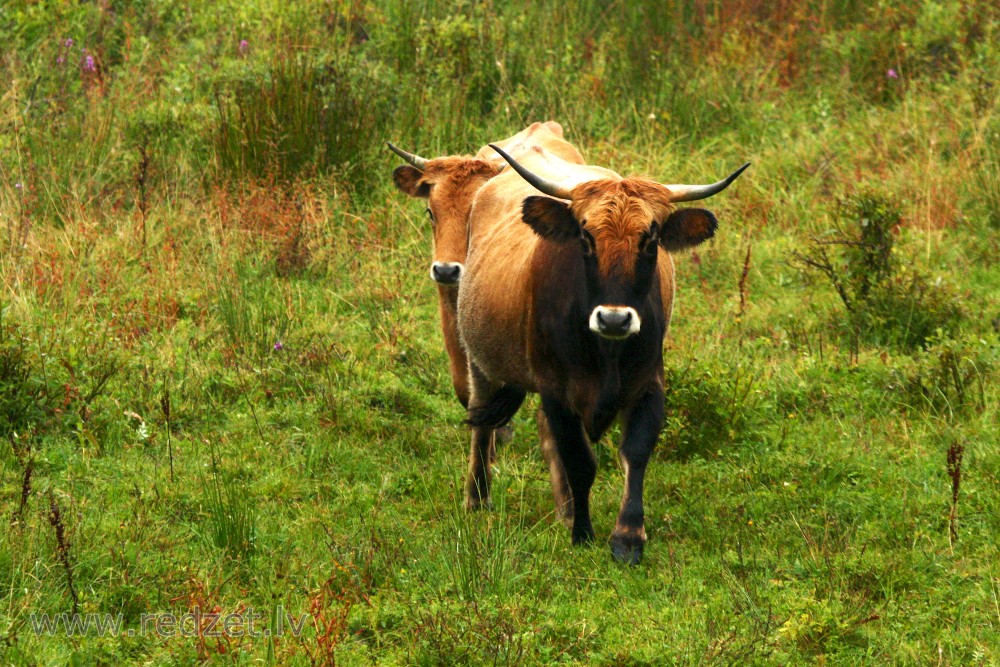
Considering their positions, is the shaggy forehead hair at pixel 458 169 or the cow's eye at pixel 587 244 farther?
the shaggy forehead hair at pixel 458 169

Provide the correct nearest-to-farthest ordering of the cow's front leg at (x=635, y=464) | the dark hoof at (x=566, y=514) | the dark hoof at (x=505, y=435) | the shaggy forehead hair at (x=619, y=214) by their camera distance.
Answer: the shaggy forehead hair at (x=619, y=214), the cow's front leg at (x=635, y=464), the dark hoof at (x=566, y=514), the dark hoof at (x=505, y=435)

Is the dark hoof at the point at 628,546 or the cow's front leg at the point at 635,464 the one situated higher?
the cow's front leg at the point at 635,464

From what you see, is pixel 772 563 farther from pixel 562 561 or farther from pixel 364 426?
pixel 364 426

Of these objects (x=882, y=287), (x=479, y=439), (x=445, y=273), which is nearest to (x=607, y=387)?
(x=479, y=439)

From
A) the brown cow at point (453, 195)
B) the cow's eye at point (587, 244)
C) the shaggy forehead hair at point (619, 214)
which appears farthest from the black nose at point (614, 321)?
the brown cow at point (453, 195)

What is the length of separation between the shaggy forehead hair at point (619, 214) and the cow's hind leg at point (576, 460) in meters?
0.78

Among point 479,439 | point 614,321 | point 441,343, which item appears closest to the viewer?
point 614,321

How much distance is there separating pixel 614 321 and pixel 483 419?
161 centimetres

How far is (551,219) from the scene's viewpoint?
564cm

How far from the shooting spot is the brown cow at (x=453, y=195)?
279 inches

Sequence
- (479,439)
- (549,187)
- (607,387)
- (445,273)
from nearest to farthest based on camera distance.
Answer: (607,387)
(549,187)
(479,439)
(445,273)

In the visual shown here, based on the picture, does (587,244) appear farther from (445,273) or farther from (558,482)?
(445,273)

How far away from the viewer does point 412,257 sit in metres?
9.45

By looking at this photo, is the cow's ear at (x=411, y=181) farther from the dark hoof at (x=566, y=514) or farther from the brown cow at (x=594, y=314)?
the dark hoof at (x=566, y=514)
